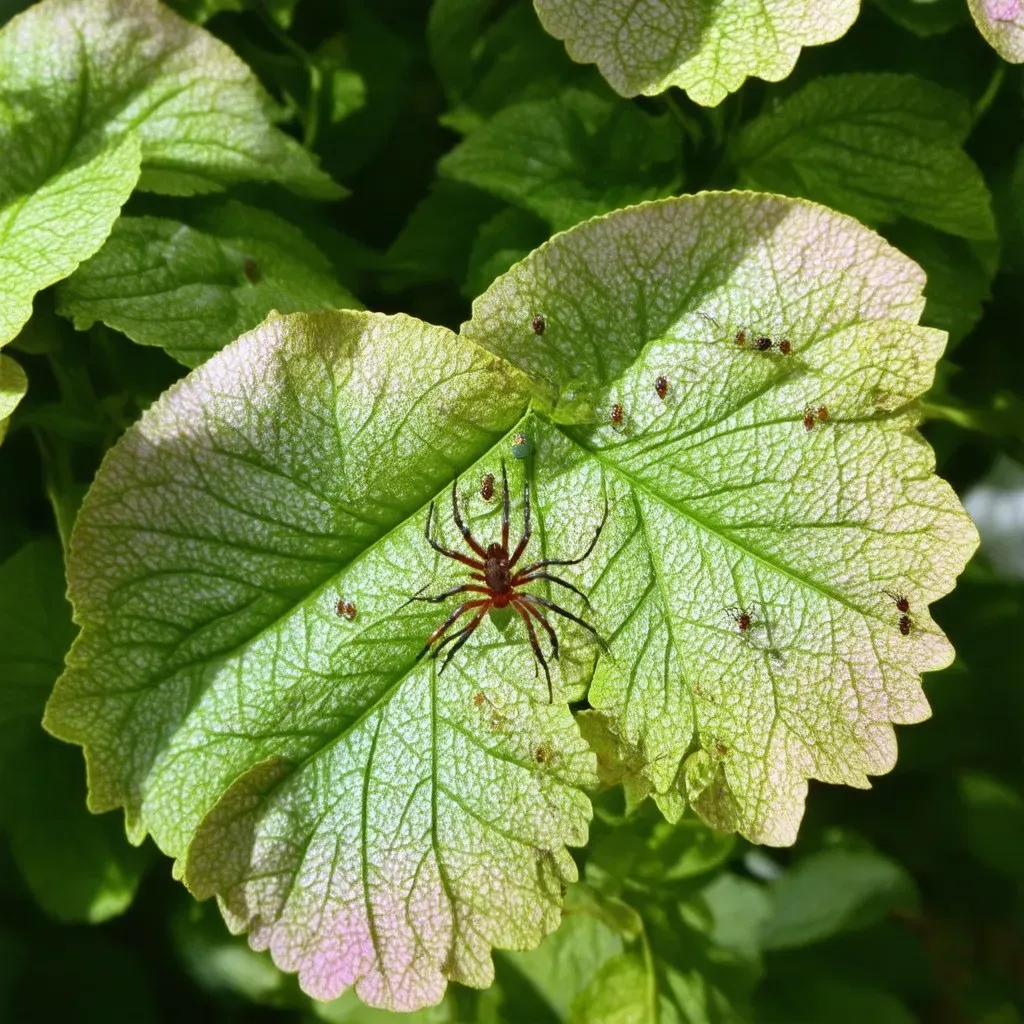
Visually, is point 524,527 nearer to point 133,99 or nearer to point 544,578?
point 544,578

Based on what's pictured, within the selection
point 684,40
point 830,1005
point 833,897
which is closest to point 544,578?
point 684,40

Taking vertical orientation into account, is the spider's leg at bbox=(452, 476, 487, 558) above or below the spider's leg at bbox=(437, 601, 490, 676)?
above

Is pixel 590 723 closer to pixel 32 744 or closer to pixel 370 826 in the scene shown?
pixel 370 826

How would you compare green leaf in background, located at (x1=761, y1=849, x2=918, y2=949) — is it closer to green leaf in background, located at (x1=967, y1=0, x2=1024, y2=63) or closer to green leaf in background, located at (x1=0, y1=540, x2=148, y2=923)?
green leaf in background, located at (x1=0, y1=540, x2=148, y2=923)

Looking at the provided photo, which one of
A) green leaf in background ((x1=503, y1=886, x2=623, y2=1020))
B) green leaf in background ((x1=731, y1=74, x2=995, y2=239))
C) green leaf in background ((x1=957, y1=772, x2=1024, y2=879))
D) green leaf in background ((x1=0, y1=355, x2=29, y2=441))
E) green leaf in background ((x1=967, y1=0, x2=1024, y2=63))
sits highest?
green leaf in background ((x1=967, y1=0, x2=1024, y2=63))

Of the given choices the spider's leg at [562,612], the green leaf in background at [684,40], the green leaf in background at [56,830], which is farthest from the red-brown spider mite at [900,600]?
the green leaf in background at [56,830]

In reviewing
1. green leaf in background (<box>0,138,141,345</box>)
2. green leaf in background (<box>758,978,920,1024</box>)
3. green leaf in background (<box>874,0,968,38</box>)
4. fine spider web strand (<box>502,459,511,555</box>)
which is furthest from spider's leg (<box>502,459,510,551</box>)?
green leaf in background (<box>758,978,920,1024</box>)
